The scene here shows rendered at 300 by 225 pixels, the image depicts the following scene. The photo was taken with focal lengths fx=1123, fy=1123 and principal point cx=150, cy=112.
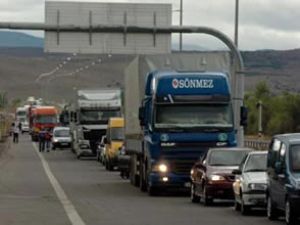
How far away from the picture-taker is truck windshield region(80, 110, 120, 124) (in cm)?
6100

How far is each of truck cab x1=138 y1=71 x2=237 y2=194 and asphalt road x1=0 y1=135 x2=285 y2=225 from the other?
841 millimetres

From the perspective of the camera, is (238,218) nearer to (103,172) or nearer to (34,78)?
(103,172)

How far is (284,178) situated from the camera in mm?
21172

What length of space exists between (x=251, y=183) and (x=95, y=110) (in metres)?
37.7

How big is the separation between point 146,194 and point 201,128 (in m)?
3.31

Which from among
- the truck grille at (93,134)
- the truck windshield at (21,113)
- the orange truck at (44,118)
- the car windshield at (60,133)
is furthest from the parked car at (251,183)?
the truck windshield at (21,113)

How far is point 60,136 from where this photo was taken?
3228 inches

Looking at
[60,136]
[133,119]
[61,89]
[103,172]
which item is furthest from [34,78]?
[133,119]

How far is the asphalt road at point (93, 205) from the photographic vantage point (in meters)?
22.8

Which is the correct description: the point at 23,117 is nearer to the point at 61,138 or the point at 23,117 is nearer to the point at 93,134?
the point at 61,138

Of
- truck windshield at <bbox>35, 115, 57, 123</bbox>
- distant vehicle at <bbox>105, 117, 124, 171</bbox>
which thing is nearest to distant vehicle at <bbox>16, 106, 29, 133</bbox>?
truck windshield at <bbox>35, 115, 57, 123</bbox>

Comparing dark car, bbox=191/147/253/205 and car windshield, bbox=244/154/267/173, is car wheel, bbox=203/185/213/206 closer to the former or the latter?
dark car, bbox=191/147/253/205

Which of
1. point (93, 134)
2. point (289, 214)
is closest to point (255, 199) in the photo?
point (289, 214)

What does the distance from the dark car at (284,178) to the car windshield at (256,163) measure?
207 cm
